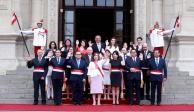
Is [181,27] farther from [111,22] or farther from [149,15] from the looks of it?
[111,22]

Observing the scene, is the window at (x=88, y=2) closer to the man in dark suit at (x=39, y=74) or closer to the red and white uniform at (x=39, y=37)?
the red and white uniform at (x=39, y=37)

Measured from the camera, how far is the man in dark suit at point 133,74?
1897 centimetres

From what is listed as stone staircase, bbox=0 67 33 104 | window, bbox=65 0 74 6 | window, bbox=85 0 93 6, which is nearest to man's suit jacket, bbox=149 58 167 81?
stone staircase, bbox=0 67 33 104

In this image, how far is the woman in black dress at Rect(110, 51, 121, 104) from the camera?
62.2ft

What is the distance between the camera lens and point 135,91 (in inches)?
750

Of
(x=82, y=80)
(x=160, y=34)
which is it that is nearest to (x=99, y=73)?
(x=82, y=80)

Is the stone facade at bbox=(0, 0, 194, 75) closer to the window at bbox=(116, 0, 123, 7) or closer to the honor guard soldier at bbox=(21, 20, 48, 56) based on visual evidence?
the window at bbox=(116, 0, 123, 7)

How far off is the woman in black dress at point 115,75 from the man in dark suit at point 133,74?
0.33 meters

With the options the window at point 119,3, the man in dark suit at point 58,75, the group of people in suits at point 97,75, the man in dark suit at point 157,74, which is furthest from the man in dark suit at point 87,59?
the window at point 119,3

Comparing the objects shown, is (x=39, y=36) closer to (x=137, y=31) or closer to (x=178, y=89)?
(x=137, y=31)

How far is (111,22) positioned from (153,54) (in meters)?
6.18

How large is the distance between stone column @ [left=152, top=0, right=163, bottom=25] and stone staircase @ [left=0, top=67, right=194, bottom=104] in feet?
9.51

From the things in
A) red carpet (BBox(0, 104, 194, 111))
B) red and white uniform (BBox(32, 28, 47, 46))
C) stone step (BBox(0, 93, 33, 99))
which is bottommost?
red carpet (BBox(0, 104, 194, 111))

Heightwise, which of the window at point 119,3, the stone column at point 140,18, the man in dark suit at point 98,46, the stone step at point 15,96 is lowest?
the stone step at point 15,96
